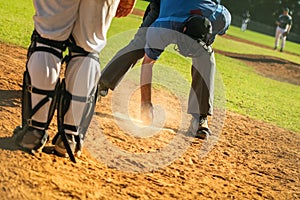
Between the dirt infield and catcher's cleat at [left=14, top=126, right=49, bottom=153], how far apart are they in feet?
0.15

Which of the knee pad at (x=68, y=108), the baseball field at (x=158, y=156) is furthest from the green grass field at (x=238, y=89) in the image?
the knee pad at (x=68, y=108)

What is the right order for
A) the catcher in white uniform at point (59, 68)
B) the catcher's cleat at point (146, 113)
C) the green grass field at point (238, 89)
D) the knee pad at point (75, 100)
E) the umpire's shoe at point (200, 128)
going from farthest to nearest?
the green grass field at point (238, 89) → the catcher's cleat at point (146, 113) → the umpire's shoe at point (200, 128) → the knee pad at point (75, 100) → the catcher in white uniform at point (59, 68)

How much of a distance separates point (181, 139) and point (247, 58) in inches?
538

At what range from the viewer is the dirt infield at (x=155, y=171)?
2867mm

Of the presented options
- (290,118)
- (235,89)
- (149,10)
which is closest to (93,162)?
(149,10)

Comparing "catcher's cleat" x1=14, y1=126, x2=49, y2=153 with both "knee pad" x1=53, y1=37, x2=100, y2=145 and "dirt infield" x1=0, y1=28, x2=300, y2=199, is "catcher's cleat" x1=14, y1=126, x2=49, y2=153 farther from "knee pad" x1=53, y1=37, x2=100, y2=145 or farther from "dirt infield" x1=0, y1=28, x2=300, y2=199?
"knee pad" x1=53, y1=37, x2=100, y2=145

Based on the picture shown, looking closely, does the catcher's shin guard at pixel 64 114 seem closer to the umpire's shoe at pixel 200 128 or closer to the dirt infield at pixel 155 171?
the dirt infield at pixel 155 171

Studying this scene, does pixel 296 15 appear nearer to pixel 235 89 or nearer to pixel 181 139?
pixel 235 89

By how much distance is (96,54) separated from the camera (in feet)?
10.9

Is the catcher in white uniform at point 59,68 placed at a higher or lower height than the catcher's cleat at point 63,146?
higher

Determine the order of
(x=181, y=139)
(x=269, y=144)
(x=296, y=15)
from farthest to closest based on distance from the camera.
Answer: (x=296, y=15)
(x=269, y=144)
(x=181, y=139)

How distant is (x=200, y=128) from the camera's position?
195 inches

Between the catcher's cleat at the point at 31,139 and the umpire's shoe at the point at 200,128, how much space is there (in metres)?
2.00

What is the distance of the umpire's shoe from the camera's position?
491cm
